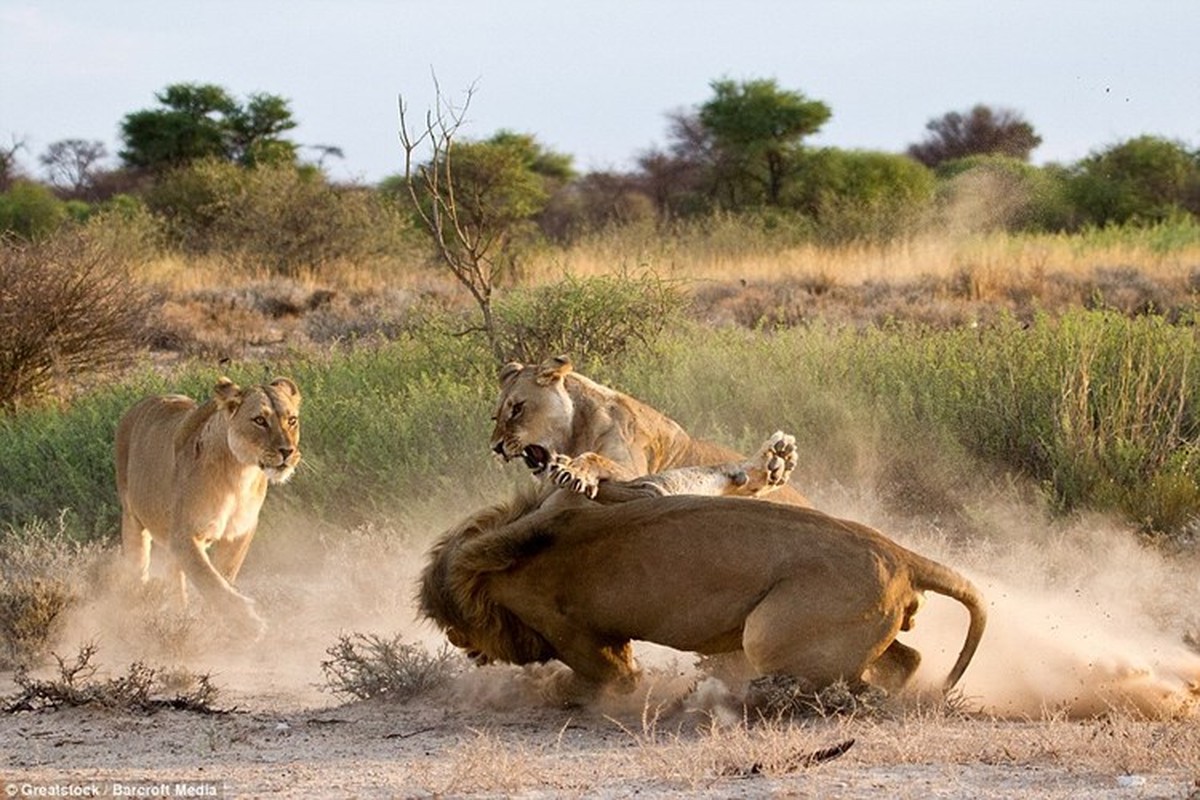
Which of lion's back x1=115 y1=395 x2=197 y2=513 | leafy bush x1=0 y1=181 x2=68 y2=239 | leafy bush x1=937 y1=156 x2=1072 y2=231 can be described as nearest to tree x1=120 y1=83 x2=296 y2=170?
leafy bush x1=0 y1=181 x2=68 y2=239

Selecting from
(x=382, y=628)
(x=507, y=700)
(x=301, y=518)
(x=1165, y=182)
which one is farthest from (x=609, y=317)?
(x=1165, y=182)

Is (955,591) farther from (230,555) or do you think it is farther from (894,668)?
(230,555)

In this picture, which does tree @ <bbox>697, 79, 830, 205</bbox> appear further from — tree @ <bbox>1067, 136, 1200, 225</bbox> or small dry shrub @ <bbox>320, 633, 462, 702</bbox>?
small dry shrub @ <bbox>320, 633, 462, 702</bbox>

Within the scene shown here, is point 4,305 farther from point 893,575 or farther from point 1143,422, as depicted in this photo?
point 893,575

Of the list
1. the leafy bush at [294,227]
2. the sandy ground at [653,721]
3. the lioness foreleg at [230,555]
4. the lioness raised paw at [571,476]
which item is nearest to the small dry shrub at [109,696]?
the sandy ground at [653,721]

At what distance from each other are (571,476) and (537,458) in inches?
12.6

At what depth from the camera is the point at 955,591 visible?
22.0ft

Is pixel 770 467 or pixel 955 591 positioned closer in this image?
pixel 955 591

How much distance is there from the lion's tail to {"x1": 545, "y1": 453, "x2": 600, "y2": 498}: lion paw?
3.99 feet

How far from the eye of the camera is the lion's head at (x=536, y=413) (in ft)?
28.2

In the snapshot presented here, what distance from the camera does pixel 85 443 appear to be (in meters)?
14.3

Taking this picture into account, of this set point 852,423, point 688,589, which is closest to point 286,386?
point 852,423

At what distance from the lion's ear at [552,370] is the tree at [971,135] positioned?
57807 mm

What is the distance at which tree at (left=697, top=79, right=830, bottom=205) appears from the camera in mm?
46500
